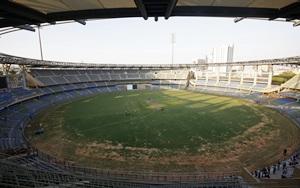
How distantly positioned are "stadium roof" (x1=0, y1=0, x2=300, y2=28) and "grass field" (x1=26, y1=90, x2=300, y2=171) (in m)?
13.1

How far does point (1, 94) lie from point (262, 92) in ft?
177

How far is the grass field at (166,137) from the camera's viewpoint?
59.9 feet

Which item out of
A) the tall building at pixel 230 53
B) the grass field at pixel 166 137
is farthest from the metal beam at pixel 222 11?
the tall building at pixel 230 53

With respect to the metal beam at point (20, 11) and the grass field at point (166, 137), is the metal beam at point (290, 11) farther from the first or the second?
the grass field at point (166, 137)

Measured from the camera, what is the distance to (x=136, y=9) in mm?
7316

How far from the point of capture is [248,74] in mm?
66688

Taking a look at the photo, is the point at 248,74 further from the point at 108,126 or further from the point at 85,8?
the point at 85,8

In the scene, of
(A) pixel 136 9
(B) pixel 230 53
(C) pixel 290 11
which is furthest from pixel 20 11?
(B) pixel 230 53

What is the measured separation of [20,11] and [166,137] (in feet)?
64.0

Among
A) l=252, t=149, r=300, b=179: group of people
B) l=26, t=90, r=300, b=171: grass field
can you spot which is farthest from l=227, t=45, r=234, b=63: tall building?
l=252, t=149, r=300, b=179: group of people

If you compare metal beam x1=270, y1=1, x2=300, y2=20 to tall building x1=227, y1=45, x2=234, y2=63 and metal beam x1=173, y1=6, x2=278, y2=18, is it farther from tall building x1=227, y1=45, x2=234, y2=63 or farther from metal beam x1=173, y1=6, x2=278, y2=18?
tall building x1=227, y1=45, x2=234, y2=63

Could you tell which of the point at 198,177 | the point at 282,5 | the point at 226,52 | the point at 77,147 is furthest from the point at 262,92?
the point at 226,52

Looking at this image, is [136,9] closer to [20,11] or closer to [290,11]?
[20,11]

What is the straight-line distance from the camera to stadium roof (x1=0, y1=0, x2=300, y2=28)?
641 cm
